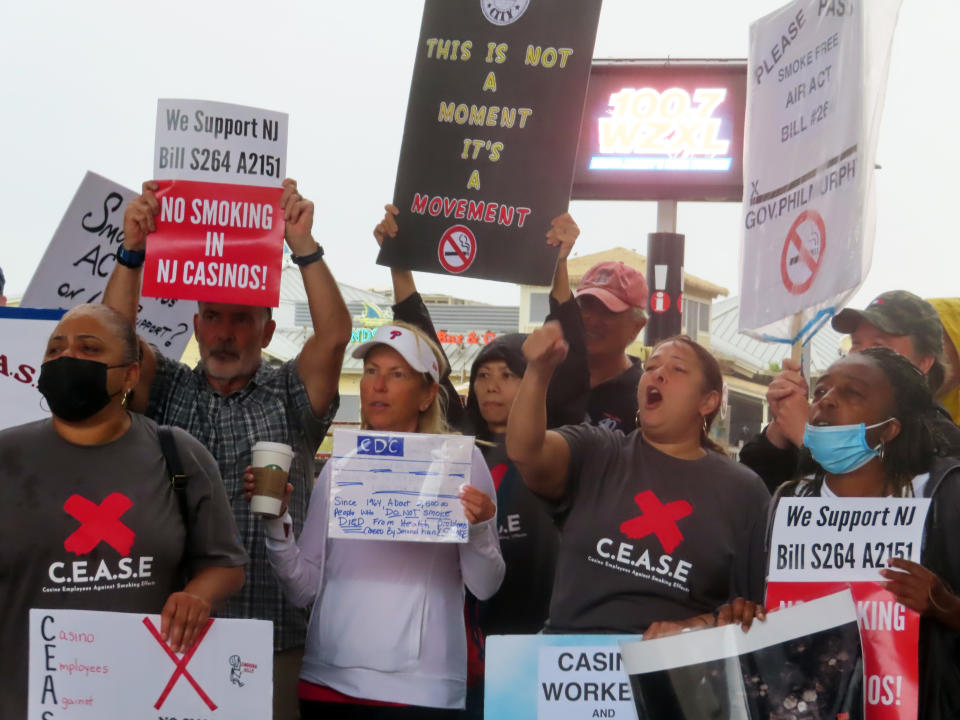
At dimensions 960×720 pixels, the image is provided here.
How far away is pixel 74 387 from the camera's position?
296 centimetres

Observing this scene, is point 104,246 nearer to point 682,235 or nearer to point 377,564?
point 377,564

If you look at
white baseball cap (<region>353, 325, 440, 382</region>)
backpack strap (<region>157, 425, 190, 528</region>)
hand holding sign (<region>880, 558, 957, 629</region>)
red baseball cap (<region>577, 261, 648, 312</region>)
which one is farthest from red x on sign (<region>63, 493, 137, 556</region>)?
red baseball cap (<region>577, 261, 648, 312</region>)

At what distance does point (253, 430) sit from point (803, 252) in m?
1.83

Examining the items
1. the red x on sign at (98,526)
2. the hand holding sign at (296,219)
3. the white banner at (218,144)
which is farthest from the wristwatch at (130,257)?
the red x on sign at (98,526)

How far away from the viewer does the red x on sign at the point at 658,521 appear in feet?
10.4

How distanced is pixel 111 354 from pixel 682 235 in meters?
7.27

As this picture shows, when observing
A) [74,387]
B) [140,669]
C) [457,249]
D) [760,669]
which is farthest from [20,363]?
[760,669]

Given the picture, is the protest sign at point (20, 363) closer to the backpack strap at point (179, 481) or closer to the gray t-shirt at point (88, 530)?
the gray t-shirt at point (88, 530)

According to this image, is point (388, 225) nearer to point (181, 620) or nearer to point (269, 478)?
point (269, 478)

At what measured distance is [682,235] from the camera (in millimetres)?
9758

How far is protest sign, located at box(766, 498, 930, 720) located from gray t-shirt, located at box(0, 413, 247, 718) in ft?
4.73

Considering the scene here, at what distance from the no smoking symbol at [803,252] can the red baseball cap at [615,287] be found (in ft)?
3.00

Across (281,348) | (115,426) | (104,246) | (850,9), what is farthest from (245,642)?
(281,348)

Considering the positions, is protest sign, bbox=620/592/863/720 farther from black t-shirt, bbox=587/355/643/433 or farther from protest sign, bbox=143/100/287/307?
protest sign, bbox=143/100/287/307
